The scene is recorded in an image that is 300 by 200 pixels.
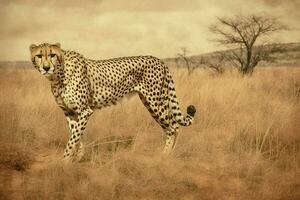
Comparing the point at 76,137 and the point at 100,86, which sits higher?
the point at 100,86

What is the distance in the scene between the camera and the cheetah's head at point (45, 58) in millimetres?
3500

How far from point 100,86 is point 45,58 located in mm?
549

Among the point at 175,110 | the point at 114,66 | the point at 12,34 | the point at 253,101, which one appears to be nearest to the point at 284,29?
the point at 253,101

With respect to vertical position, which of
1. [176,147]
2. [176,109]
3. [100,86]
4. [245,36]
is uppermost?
[245,36]

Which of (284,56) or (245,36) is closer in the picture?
(284,56)

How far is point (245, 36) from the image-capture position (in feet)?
14.2

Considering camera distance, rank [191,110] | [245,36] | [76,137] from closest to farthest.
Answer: [76,137] < [191,110] < [245,36]

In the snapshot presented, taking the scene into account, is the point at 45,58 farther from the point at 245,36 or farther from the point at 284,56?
the point at 284,56

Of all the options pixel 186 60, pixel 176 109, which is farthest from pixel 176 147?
pixel 186 60

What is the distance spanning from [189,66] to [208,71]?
225 mm

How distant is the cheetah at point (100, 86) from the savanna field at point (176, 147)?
0.10 metres

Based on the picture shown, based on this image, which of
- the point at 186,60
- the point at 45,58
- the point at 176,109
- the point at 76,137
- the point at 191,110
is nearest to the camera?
the point at 45,58

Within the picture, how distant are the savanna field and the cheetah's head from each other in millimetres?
232

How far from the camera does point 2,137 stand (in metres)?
3.80
